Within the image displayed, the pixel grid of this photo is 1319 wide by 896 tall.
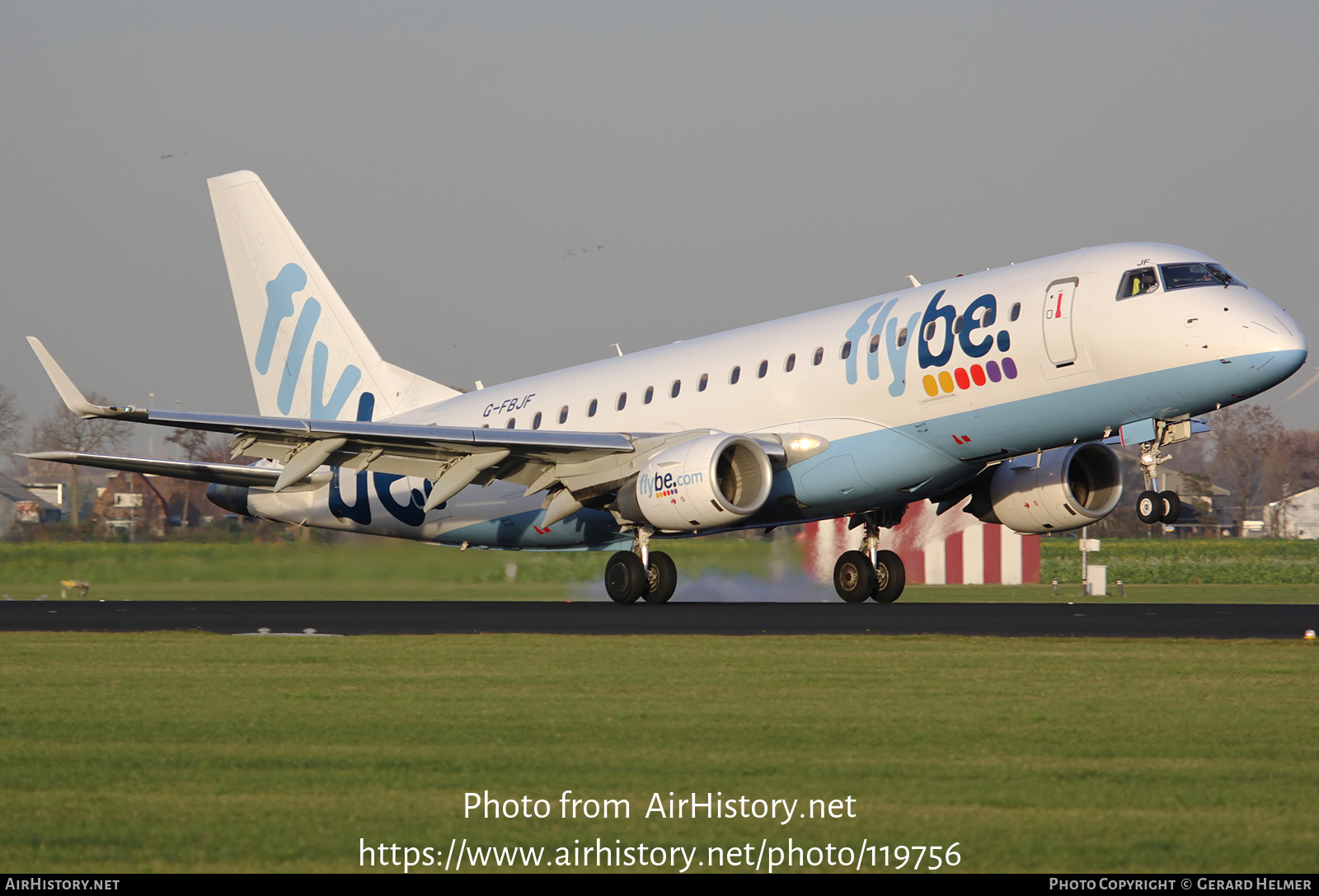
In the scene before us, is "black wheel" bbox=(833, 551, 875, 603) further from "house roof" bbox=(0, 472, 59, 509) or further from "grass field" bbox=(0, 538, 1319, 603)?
"house roof" bbox=(0, 472, 59, 509)

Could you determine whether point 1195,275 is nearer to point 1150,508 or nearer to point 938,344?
point 1150,508

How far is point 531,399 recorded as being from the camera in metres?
30.9

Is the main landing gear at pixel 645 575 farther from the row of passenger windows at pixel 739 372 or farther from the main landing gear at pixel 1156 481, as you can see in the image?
the main landing gear at pixel 1156 481

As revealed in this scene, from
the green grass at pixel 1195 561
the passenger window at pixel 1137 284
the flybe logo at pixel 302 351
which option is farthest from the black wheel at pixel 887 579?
the green grass at pixel 1195 561

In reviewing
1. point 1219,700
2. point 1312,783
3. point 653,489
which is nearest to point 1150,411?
point 653,489

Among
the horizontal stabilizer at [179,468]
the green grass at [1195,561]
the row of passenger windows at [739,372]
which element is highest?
the row of passenger windows at [739,372]

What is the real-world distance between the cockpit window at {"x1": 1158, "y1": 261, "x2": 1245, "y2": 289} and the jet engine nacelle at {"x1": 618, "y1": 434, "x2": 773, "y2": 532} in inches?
273

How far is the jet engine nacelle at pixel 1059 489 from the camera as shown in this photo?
26.8 meters

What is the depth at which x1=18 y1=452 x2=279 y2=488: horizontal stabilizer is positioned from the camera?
2677cm

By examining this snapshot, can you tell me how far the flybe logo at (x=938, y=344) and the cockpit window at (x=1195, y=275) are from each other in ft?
8.19

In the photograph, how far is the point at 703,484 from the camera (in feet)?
78.9

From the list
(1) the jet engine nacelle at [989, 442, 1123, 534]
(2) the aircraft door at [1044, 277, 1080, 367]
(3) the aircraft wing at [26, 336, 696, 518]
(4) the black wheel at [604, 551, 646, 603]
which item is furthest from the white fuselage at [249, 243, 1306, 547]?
(4) the black wheel at [604, 551, 646, 603]

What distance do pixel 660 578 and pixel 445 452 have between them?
447 cm

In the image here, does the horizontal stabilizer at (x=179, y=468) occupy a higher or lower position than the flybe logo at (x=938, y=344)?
lower
